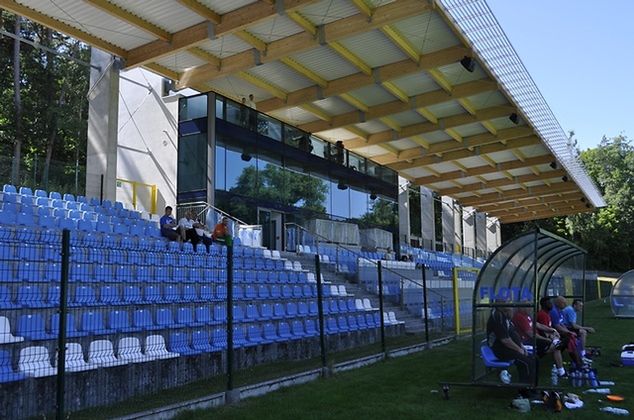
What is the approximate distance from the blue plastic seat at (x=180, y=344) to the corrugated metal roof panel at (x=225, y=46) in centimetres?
1056

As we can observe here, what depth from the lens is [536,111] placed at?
2439 cm

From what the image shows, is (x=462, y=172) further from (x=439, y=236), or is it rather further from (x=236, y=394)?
(x=236, y=394)

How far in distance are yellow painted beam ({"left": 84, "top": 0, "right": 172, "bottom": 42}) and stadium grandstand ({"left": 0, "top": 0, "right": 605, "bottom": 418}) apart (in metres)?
0.05

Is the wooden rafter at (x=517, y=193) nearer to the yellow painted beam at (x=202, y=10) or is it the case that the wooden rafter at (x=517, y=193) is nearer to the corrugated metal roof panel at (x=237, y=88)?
the corrugated metal roof panel at (x=237, y=88)

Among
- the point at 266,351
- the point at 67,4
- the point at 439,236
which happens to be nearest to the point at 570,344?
the point at 266,351

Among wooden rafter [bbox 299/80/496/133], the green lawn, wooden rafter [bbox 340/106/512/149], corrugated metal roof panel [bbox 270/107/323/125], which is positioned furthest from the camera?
corrugated metal roof panel [bbox 270/107/323/125]

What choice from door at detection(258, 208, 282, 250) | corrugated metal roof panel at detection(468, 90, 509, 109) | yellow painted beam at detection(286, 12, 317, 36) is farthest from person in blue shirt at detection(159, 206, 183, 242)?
corrugated metal roof panel at detection(468, 90, 509, 109)

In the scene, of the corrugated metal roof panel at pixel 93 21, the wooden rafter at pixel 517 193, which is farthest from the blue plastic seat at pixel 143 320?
the wooden rafter at pixel 517 193

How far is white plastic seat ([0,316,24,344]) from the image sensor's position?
6.73 metres

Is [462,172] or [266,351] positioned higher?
[462,172]

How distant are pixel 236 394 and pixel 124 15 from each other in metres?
11.2

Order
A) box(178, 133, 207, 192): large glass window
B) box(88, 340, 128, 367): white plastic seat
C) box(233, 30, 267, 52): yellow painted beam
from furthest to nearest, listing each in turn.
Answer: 1. box(178, 133, 207, 192): large glass window
2. box(233, 30, 267, 52): yellow painted beam
3. box(88, 340, 128, 367): white plastic seat

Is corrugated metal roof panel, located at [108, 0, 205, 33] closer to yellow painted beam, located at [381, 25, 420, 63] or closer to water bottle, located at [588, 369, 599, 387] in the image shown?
yellow painted beam, located at [381, 25, 420, 63]

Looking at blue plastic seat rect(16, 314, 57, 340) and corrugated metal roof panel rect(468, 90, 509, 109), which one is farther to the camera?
corrugated metal roof panel rect(468, 90, 509, 109)
